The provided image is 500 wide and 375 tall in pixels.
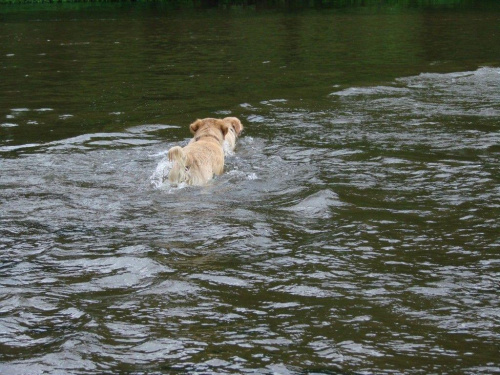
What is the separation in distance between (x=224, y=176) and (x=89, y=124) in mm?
4241

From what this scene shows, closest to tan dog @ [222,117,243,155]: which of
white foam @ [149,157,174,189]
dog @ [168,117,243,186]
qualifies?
dog @ [168,117,243,186]

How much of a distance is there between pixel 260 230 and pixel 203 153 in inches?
107

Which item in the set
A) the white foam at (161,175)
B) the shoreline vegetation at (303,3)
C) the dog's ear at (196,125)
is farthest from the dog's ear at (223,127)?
the shoreline vegetation at (303,3)

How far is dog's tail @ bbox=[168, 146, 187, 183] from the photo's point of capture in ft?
27.5

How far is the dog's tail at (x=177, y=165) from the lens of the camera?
27.5ft

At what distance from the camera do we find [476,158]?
9.42 metres

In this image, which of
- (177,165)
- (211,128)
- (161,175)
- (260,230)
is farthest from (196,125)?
(260,230)

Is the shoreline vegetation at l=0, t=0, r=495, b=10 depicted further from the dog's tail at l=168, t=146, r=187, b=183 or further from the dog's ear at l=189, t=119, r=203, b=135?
the dog's tail at l=168, t=146, r=187, b=183

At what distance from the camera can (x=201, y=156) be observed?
912cm

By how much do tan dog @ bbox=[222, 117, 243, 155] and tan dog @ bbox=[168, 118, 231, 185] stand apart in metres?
0.08

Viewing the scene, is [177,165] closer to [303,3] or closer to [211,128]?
[211,128]

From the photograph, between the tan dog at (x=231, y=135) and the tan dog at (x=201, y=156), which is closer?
the tan dog at (x=201, y=156)

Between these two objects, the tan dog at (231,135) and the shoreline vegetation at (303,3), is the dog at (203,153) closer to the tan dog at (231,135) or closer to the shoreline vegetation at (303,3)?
the tan dog at (231,135)

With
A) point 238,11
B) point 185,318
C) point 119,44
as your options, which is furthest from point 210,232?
point 238,11
